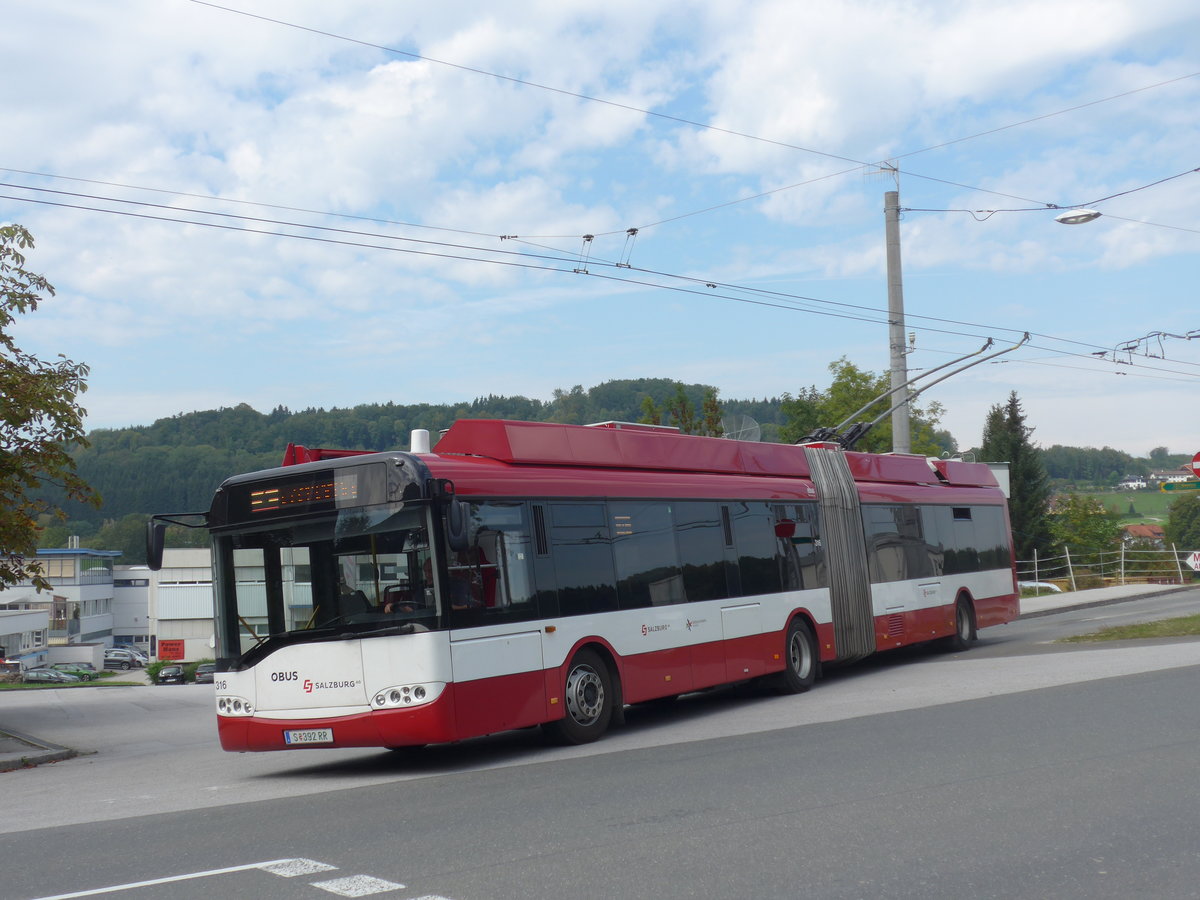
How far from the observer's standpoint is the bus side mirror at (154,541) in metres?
11.4

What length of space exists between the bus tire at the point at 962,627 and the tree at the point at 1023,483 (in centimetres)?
4968

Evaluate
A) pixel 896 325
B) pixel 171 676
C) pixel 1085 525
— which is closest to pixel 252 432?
pixel 171 676

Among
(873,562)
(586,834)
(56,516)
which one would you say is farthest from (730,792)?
(56,516)

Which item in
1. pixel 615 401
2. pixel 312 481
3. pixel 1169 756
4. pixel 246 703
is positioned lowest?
pixel 1169 756

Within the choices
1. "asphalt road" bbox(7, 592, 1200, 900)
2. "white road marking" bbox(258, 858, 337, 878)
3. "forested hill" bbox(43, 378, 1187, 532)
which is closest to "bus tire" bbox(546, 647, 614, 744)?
"asphalt road" bbox(7, 592, 1200, 900)

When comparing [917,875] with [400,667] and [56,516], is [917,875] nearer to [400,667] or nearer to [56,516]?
[400,667]

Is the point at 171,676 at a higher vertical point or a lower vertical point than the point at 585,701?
lower

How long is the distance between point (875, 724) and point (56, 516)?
11599 millimetres

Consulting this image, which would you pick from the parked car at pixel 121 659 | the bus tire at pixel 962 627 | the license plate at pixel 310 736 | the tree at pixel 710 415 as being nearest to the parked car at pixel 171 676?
the tree at pixel 710 415

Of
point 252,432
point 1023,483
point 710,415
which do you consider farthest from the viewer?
point 1023,483

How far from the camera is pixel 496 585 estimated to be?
11078 mm

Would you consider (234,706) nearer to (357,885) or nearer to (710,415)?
(357,885)

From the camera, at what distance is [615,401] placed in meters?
60.5

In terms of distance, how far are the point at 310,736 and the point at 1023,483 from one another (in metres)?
68.2
